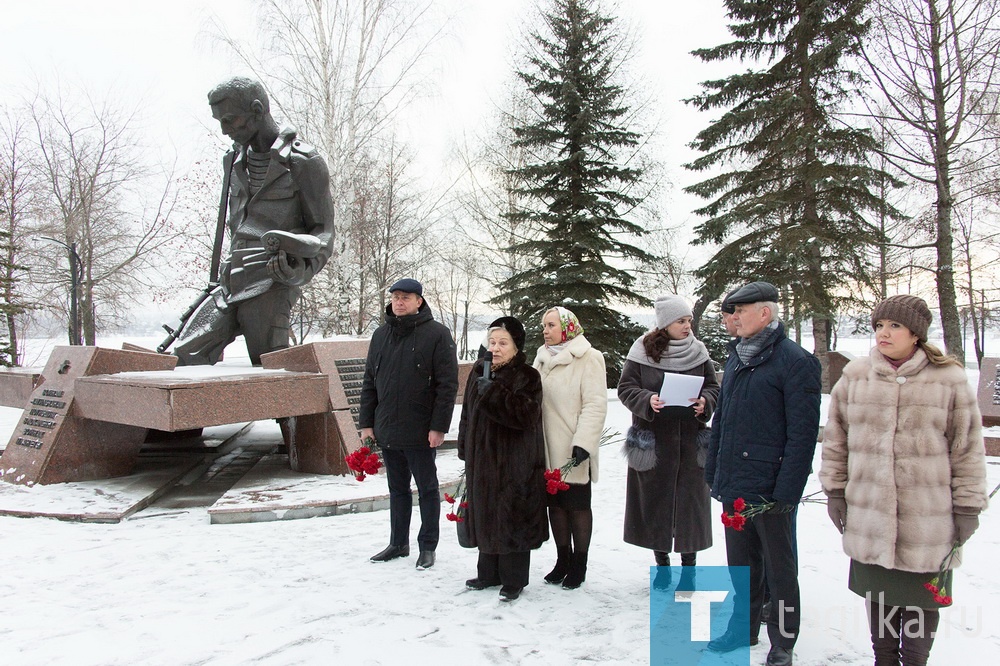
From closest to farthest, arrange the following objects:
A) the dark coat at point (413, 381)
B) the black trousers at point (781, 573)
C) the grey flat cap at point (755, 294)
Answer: the black trousers at point (781, 573) → the grey flat cap at point (755, 294) → the dark coat at point (413, 381)

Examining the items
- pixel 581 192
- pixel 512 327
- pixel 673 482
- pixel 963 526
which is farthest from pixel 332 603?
pixel 581 192

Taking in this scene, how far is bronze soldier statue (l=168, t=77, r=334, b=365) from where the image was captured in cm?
→ 641

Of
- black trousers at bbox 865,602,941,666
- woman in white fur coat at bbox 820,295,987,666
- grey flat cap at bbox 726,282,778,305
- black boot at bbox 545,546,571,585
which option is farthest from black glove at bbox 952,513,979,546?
black boot at bbox 545,546,571,585

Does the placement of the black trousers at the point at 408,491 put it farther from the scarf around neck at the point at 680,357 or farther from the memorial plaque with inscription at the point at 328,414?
the memorial plaque with inscription at the point at 328,414

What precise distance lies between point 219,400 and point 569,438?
118 inches

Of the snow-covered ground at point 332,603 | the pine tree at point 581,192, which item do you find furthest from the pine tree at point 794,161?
the snow-covered ground at point 332,603

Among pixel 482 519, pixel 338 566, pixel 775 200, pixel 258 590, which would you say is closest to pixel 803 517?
pixel 482 519

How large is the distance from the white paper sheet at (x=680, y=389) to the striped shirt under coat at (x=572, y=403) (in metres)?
0.33

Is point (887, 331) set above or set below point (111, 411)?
above

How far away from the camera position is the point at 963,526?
239cm

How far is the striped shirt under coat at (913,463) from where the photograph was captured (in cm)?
239

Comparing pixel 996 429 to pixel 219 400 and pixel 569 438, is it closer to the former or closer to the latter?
pixel 569 438

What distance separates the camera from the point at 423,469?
4098mm

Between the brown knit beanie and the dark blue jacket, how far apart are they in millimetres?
349
